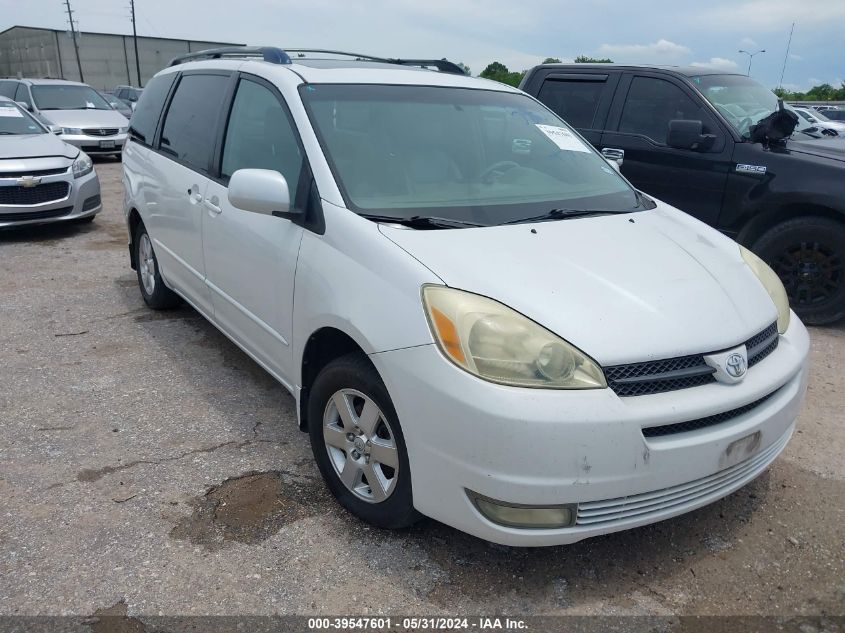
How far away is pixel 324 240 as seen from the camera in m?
2.76

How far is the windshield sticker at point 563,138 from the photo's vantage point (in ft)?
11.9

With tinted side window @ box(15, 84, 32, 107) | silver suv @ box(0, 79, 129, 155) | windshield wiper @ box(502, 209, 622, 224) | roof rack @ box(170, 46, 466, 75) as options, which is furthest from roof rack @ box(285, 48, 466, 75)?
tinted side window @ box(15, 84, 32, 107)

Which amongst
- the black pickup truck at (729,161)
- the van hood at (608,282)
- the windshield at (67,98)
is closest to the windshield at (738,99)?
the black pickup truck at (729,161)

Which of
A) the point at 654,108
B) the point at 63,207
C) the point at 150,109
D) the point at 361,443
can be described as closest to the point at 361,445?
the point at 361,443

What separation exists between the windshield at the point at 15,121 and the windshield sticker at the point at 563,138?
720 cm

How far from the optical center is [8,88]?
14500 millimetres

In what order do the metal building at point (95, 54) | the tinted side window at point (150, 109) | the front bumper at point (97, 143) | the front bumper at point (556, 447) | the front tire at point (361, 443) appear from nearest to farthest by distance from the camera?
the front bumper at point (556, 447), the front tire at point (361, 443), the tinted side window at point (150, 109), the front bumper at point (97, 143), the metal building at point (95, 54)

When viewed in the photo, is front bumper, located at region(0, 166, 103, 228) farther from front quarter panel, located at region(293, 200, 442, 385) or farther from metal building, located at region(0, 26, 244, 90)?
metal building, located at region(0, 26, 244, 90)

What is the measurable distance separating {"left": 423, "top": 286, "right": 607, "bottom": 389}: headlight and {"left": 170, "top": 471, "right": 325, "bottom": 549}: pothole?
1.10 m

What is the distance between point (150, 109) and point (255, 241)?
2.38 meters

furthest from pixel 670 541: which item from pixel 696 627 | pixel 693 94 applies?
pixel 693 94

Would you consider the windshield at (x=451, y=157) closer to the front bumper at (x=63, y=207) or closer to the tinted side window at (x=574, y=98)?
the tinted side window at (x=574, y=98)

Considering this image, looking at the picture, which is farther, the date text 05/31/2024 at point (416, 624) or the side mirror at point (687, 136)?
the side mirror at point (687, 136)

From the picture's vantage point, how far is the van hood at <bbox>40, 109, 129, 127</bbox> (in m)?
13.8
